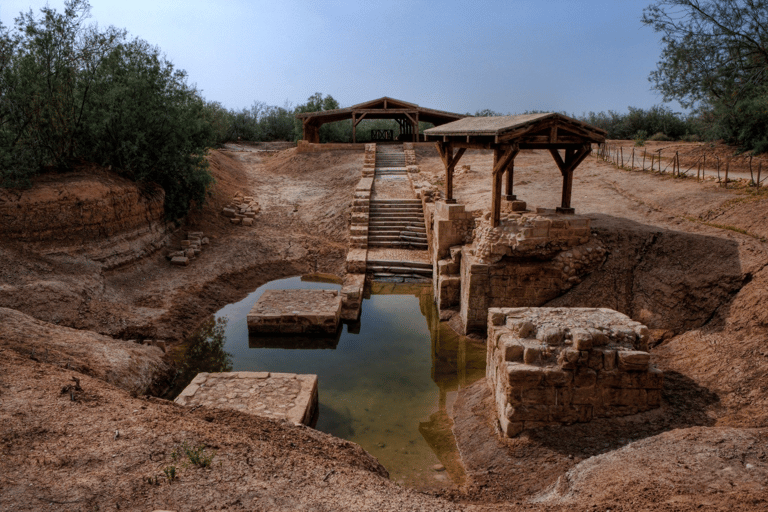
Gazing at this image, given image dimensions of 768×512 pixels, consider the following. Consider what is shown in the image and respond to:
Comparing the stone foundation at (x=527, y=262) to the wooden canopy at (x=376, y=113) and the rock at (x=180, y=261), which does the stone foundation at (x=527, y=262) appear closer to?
the rock at (x=180, y=261)

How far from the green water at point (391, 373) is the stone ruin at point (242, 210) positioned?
522cm

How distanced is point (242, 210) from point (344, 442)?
1342cm

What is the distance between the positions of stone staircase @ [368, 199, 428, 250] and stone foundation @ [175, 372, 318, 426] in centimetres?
841

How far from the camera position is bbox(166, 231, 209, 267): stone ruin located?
13234 mm

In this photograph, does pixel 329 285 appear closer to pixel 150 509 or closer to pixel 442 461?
pixel 442 461

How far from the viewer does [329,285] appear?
13352 millimetres

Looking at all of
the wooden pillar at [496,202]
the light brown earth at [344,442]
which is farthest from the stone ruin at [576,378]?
the wooden pillar at [496,202]

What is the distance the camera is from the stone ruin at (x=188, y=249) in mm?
13234

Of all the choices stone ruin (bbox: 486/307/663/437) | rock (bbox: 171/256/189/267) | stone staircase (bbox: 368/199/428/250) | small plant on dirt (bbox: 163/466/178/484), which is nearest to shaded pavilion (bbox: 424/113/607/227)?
stone ruin (bbox: 486/307/663/437)

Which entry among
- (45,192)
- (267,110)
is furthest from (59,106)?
(267,110)

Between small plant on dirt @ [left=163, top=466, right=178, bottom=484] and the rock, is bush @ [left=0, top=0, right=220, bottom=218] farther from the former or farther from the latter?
small plant on dirt @ [left=163, top=466, right=178, bottom=484]

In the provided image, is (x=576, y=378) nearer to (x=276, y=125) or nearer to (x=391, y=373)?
(x=391, y=373)

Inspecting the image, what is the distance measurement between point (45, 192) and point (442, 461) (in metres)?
10.1

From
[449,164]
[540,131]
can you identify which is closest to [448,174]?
[449,164]
